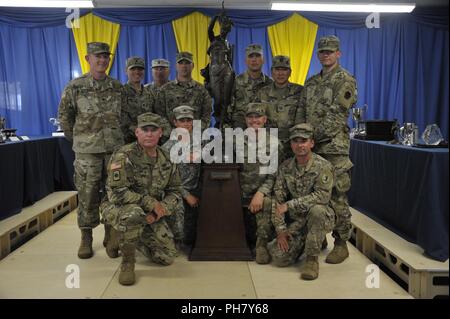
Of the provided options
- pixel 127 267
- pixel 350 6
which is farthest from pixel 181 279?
pixel 350 6

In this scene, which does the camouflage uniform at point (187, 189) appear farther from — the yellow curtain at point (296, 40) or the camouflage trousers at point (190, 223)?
A: the yellow curtain at point (296, 40)

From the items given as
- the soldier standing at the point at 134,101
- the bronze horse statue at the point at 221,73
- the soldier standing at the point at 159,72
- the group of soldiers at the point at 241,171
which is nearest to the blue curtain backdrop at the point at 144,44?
the soldier standing at the point at 159,72

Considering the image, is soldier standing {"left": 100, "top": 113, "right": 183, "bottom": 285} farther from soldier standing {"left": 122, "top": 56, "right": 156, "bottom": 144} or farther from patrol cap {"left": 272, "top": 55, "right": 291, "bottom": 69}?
patrol cap {"left": 272, "top": 55, "right": 291, "bottom": 69}

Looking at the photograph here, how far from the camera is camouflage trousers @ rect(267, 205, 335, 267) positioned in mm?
2607

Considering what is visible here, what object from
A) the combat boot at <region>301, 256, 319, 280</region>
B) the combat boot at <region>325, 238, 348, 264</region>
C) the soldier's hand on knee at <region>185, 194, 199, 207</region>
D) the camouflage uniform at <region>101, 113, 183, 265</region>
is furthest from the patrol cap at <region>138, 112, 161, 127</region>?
the combat boot at <region>325, 238, 348, 264</region>

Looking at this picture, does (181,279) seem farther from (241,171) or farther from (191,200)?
(241,171)

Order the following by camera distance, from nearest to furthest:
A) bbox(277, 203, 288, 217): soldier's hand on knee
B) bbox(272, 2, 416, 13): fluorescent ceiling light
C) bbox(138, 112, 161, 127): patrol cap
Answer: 1. bbox(138, 112, 161, 127): patrol cap
2. bbox(277, 203, 288, 217): soldier's hand on knee
3. bbox(272, 2, 416, 13): fluorescent ceiling light

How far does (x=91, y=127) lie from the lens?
9.79 feet

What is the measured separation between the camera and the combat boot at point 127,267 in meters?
2.45

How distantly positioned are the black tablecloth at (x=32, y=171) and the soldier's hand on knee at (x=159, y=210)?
5.44ft

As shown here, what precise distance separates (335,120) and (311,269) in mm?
1026

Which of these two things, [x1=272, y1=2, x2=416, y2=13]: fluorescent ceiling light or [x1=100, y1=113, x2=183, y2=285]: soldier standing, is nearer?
[x1=100, y1=113, x2=183, y2=285]: soldier standing

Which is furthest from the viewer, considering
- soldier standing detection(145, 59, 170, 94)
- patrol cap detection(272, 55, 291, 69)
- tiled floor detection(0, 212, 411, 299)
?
soldier standing detection(145, 59, 170, 94)
